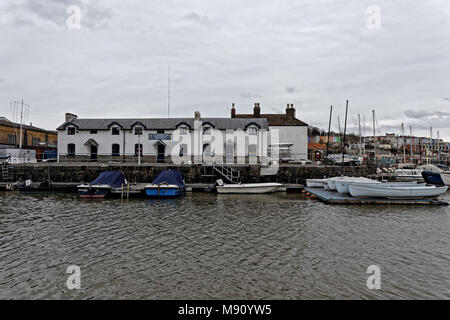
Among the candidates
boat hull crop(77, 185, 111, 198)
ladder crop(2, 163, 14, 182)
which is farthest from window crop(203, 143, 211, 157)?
ladder crop(2, 163, 14, 182)

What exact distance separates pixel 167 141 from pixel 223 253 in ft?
93.3

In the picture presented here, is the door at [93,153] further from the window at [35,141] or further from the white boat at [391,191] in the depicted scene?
the white boat at [391,191]

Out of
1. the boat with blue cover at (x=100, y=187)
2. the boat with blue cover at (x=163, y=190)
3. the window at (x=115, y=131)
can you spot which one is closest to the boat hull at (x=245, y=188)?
the boat with blue cover at (x=163, y=190)

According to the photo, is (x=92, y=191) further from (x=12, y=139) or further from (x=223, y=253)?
(x=12, y=139)

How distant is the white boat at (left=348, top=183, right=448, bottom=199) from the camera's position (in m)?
21.5

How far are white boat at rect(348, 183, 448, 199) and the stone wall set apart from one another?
34.4 feet

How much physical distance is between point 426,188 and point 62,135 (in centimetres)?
3849

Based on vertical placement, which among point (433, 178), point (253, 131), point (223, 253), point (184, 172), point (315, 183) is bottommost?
point (223, 253)

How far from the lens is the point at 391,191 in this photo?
70.6 ft

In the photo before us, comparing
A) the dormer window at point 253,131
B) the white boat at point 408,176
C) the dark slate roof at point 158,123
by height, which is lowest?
the white boat at point 408,176

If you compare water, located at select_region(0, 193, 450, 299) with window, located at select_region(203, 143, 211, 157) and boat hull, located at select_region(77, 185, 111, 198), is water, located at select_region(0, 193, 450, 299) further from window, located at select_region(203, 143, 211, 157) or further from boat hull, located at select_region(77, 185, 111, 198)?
window, located at select_region(203, 143, 211, 157)

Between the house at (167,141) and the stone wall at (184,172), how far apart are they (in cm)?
385

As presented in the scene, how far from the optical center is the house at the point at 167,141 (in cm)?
3659

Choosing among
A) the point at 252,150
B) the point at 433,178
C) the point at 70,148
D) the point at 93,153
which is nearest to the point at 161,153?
the point at 93,153
